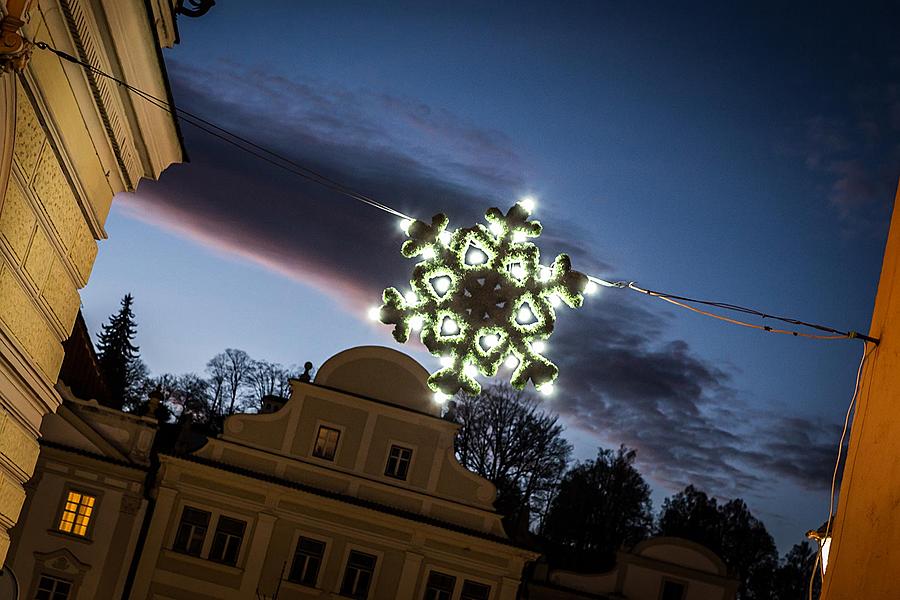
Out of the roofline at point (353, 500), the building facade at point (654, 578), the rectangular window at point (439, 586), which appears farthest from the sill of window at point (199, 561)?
the building facade at point (654, 578)

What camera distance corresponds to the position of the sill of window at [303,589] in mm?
24375

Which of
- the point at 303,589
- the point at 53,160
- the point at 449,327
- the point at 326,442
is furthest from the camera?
the point at 326,442

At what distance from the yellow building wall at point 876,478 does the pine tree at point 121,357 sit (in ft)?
151

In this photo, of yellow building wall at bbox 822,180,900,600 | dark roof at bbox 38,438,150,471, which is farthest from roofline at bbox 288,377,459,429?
yellow building wall at bbox 822,180,900,600

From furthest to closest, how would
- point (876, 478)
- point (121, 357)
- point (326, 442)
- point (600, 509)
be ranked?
point (121, 357) → point (600, 509) → point (326, 442) → point (876, 478)

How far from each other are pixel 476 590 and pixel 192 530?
7.19 meters

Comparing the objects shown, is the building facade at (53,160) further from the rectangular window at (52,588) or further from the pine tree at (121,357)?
the pine tree at (121,357)

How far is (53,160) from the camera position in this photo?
6215mm

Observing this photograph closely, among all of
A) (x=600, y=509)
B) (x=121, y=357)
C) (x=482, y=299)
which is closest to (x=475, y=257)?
(x=482, y=299)

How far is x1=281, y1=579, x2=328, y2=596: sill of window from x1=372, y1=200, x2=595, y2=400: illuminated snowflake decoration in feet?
62.2

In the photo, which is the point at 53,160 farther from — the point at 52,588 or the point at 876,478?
the point at 52,588

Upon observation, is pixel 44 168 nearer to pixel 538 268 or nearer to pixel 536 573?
pixel 538 268

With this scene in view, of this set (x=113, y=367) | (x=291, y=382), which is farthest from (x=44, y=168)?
(x=113, y=367)

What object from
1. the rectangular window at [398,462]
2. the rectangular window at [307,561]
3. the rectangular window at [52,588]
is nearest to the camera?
the rectangular window at [52,588]
